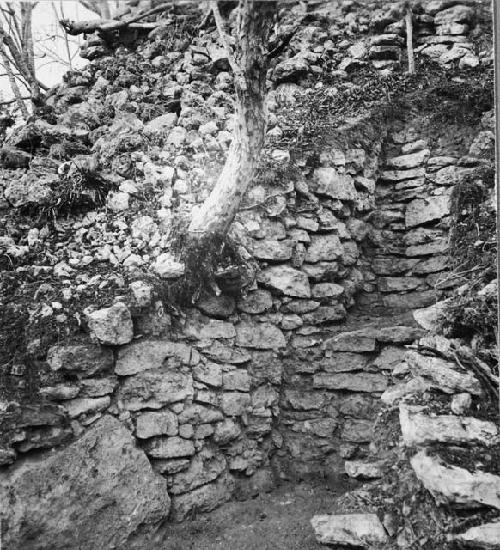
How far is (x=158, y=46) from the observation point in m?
6.08

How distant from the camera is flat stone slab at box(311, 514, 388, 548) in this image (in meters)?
3.10

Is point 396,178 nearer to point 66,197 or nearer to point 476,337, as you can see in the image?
point 476,337

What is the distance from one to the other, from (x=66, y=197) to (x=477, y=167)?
359 cm

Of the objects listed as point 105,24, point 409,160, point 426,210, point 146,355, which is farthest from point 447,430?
A: point 105,24

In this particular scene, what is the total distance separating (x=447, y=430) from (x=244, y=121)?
104 inches

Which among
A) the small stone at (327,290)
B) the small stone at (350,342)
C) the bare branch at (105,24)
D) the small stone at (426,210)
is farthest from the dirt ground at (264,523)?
the bare branch at (105,24)

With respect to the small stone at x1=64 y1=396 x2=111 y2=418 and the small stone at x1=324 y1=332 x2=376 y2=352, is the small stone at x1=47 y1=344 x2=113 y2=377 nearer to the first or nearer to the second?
the small stone at x1=64 y1=396 x2=111 y2=418

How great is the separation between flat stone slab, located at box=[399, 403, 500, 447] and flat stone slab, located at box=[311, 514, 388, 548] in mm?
558

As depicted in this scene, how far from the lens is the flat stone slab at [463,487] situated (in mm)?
2627

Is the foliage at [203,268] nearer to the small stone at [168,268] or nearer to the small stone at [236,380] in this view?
the small stone at [168,268]

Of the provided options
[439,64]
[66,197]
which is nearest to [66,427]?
[66,197]

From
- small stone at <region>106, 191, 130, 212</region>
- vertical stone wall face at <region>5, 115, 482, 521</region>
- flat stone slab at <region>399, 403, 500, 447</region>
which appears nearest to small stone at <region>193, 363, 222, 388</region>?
vertical stone wall face at <region>5, 115, 482, 521</region>

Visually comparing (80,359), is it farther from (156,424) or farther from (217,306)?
(217,306)

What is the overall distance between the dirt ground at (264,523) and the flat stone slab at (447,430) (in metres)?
1.33
